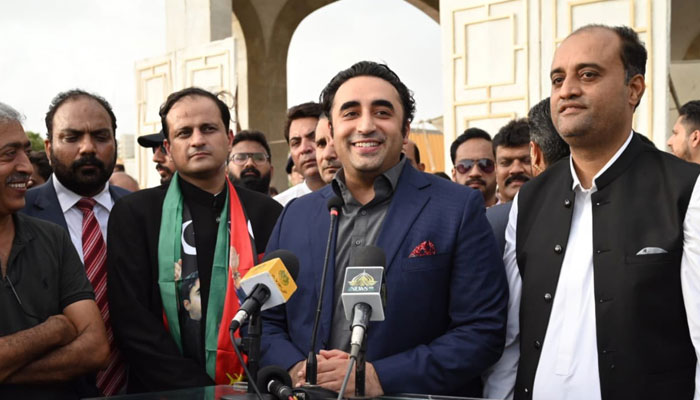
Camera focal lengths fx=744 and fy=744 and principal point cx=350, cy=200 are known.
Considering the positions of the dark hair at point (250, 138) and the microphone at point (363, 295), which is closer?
the microphone at point (363, 295)

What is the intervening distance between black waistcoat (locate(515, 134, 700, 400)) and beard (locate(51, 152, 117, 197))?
215 cm

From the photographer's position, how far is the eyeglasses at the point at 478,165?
5293mm

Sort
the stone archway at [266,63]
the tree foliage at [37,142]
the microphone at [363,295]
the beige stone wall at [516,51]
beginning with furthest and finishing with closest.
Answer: the tree foliage at [37,142] < the stone archway at [266,63] < the beige stone wall at [516,51] < the microphone at [363,295]

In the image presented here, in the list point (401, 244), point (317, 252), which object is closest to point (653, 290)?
point (401, 244)

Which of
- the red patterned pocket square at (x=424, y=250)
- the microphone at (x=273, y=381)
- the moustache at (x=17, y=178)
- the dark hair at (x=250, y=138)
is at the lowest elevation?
the microphone at (x=273, y=381)

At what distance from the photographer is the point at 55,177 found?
3.63 m

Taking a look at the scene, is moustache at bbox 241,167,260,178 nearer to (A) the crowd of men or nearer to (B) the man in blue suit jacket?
(A) the crowd of men

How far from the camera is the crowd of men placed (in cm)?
233

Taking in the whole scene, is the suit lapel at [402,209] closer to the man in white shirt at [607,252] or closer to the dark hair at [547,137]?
the man in white shirt at [607,252]

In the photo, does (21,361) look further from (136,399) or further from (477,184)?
(477,184)

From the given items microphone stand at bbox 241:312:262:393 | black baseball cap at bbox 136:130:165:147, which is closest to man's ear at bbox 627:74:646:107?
microphone stand at bbox 241:312:262:393

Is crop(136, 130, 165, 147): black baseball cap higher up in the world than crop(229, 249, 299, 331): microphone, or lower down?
higher up

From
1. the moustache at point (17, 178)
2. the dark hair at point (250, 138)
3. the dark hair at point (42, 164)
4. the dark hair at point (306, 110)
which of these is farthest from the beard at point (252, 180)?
the moustache at point (17, 178)

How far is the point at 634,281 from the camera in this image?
229cm
